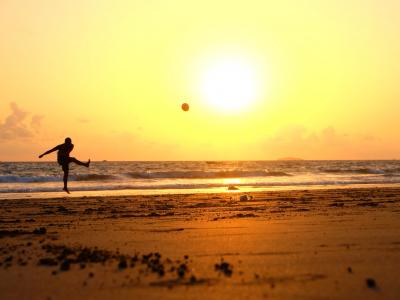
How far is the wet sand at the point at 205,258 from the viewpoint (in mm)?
5098

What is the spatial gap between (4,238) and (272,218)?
5.95 m

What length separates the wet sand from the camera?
16.7 ft

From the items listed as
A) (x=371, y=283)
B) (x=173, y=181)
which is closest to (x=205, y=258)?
(x=371, y=283)

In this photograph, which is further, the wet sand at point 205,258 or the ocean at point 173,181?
the ocean at point 173,181

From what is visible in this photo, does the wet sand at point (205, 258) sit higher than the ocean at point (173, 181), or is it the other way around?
the ocean at point (173, 181)

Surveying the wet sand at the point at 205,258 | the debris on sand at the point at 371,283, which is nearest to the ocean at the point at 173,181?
the wet sand at the point at 205,258

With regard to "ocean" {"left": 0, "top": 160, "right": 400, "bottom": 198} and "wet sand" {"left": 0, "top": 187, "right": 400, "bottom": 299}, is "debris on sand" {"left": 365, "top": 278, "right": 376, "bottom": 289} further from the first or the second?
"ocean" {"left": 0, "top": 160, "right": 400, "bottom": 198}

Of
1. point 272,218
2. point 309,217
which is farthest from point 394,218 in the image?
point 272,218

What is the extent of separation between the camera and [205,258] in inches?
259

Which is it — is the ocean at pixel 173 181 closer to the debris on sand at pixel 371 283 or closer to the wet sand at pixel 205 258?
the wet sand at pixel 205 258

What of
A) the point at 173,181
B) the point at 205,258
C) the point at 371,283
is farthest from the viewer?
the point at 173,181

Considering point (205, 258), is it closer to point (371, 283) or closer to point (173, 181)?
point (371, 283)

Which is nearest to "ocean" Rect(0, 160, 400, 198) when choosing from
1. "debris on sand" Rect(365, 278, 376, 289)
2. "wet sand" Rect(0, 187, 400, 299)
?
"wet sand" Rect(0, 187, 400, 299)

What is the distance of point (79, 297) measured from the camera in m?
4.90
